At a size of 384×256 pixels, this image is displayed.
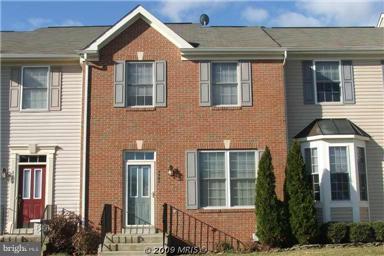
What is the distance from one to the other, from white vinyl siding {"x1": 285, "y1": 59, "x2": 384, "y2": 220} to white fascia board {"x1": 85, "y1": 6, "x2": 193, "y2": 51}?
12.8ft

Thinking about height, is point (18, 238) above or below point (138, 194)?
below

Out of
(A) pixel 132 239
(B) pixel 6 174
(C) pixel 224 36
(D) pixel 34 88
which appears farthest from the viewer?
(C) pixel 224 36

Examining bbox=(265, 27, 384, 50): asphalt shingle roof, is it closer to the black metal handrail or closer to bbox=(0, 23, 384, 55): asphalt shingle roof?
bbox=(0, 23, 384, 55): asphalt shingle roof

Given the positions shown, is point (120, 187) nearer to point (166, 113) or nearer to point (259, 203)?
point (166, 113)

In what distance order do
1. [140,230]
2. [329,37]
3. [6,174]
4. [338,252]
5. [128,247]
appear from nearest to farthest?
1. [338,252]
2. [128,247]
3. [140,230]
4. [6,174]
5. [329,37]

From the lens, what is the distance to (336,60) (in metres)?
18.6

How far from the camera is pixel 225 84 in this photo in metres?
17.7

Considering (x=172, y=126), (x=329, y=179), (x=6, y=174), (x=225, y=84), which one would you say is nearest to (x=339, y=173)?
(x=329, y=179)

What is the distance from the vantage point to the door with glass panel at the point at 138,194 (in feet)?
55.1

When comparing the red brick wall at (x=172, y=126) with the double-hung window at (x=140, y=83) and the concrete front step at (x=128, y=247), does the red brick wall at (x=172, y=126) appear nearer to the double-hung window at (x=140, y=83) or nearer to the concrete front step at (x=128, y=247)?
the double-hung window at (x=140, y=83)

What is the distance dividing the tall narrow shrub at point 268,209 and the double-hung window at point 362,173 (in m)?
3.19

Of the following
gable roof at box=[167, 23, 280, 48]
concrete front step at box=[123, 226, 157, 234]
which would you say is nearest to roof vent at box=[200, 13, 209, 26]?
gable roof at box=[167, 23, 280, 48]

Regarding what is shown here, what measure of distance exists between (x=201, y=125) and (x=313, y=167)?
387 cm

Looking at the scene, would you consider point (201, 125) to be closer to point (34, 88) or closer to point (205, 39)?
point (205, 39)
